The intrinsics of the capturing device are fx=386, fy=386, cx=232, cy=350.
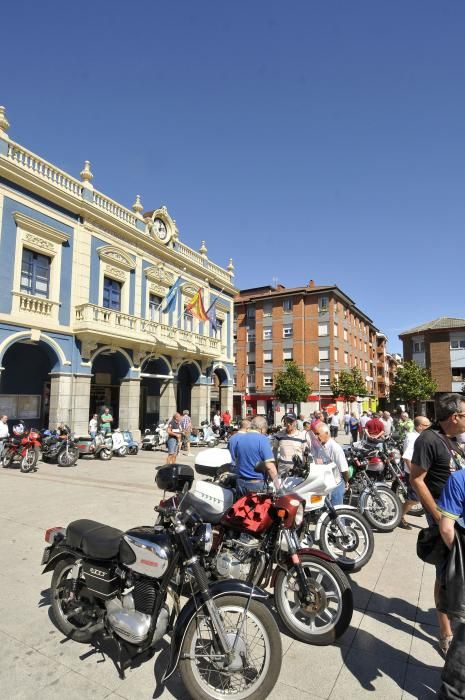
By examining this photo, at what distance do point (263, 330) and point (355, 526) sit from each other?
41.1m

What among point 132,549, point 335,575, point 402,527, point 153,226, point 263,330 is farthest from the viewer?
point 263,330

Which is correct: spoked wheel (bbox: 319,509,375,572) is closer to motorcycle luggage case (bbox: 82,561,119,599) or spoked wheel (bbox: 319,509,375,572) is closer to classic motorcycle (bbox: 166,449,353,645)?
classic motorcycle (bbox: 166,449,353,645)

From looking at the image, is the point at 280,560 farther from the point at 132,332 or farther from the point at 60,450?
the point at 132,332

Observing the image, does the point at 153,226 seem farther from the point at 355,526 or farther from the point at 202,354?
the point at 355,526

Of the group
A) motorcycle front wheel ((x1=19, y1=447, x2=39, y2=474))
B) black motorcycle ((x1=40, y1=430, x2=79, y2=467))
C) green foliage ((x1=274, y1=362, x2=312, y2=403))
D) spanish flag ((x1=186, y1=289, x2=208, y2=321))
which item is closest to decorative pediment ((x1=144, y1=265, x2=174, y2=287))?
spanish flag ((x1=186, y1=289, x2=208, y2=321))

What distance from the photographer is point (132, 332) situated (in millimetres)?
17375

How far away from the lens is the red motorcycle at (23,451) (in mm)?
10852

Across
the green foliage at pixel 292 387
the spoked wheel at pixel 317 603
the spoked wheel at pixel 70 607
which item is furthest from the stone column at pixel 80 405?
the green foliage at pixel 292 387

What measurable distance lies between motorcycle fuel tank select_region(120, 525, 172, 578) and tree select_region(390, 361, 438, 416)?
1591 inches

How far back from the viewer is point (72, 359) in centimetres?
1531

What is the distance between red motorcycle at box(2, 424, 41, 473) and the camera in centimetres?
1085

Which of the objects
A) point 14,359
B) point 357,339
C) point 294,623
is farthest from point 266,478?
point 357,339

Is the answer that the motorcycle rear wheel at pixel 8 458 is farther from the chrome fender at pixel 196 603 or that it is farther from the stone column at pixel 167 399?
the chrome fender at pixel 196 603

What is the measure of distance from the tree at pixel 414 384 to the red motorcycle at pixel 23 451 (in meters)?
36.4
